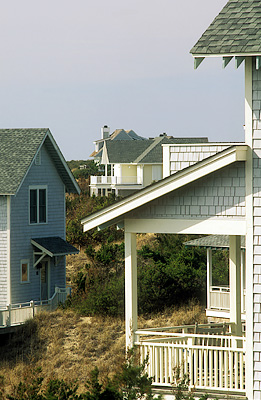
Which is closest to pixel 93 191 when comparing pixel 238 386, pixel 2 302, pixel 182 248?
pixel 182 248

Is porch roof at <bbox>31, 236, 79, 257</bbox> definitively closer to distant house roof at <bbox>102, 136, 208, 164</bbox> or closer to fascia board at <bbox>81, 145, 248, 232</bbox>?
fascia board at <bbox>81, 145, 248, 232</bbox>

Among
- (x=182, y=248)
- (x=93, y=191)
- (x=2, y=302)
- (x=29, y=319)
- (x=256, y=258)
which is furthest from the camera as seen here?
(x=93, y=191)

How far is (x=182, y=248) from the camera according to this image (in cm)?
3378

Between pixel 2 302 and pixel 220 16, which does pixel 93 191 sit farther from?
pixel 220 16

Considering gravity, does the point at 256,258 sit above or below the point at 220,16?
below

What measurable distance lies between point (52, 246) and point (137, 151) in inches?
1588

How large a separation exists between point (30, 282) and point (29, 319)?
2972mm

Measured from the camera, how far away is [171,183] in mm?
12586

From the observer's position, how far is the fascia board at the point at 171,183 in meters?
12.1

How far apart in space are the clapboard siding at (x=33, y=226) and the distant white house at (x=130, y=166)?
31775 mm

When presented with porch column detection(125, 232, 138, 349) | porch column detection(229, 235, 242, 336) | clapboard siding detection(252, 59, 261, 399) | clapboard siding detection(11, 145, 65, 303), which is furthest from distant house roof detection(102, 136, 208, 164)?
clapboard siding detection(252, 59, 261, 399)

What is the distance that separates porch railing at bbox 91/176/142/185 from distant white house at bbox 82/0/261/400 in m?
52.7

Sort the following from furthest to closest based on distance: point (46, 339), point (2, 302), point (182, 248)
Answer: point (182, 248) < point (2, 302) < point (46, 339)

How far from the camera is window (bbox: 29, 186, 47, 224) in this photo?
100ft
